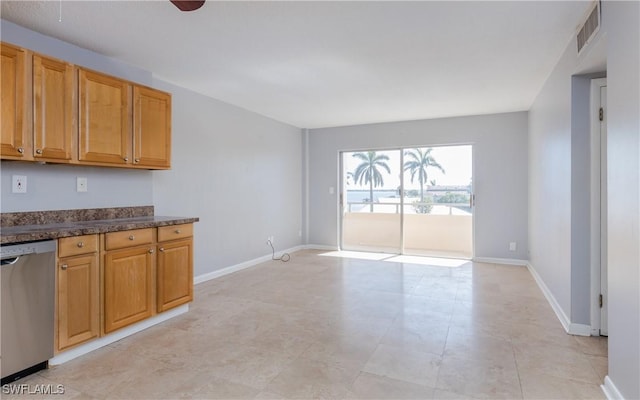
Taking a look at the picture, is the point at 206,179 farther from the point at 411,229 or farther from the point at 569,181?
the point at 569,181

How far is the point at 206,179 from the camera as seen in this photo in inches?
173

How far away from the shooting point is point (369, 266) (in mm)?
5211

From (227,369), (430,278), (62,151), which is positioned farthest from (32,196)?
(430,278)

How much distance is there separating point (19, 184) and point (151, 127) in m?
1.09

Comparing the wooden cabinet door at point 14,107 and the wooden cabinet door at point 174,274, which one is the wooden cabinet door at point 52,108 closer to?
the wooden cabinet door at point 14,107

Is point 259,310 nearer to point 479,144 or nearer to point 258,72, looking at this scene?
point 258,72

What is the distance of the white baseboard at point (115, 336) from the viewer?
231 cm

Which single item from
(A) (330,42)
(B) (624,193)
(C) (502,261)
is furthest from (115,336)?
(C) (502,261)

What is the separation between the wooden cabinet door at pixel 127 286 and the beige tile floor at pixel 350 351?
0.18m

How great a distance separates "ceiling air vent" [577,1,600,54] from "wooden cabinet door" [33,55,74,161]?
3694mm

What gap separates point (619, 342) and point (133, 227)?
10.8 feet

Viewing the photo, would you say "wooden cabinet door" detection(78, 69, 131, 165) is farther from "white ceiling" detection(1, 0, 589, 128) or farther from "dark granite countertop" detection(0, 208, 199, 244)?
"dark granite countertop" detection(0, 208, 199, 244)

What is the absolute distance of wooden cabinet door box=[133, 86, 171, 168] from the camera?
10.0 feet

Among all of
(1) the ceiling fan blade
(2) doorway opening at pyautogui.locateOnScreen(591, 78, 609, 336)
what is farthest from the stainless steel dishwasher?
(2) doorway opening at pyautogui.locateOnScreen(591, 78, 609, 336)
